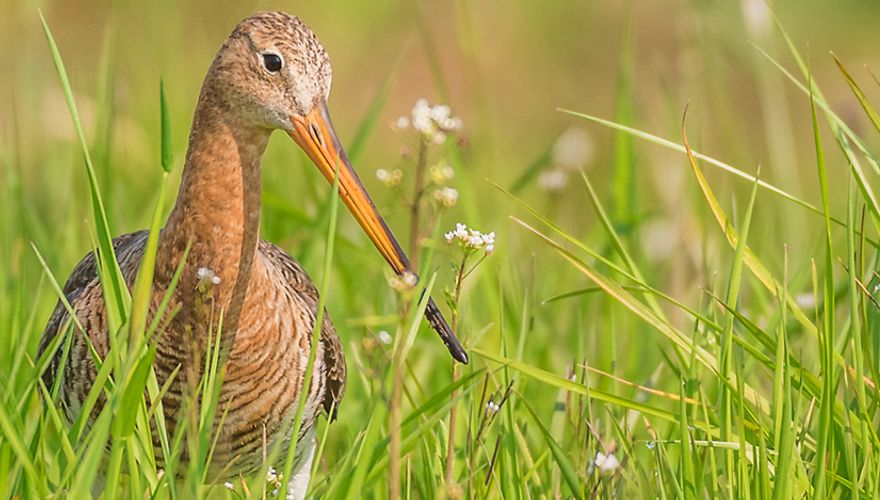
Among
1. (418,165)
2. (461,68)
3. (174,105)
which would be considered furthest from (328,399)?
(461,68)

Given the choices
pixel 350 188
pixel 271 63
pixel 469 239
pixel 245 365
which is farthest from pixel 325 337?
pixel 469 239

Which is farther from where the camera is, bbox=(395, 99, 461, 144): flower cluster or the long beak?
the long beak

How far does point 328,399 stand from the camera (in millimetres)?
3816

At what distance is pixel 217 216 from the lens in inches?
132

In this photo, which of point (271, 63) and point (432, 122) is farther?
point (271, 63)

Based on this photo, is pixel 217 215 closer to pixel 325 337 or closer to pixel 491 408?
pixel 325 337

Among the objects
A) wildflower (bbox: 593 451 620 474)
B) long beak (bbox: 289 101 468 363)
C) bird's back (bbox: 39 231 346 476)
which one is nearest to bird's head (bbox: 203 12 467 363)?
long beak (bbox: 289 101 468 363)

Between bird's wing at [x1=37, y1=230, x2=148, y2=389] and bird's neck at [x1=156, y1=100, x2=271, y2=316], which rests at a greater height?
bird's neck at [x1=156, y1=100, x2=271, y2=316]

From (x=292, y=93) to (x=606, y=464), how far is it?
3.64ft

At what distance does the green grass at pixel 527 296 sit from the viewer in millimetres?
2682

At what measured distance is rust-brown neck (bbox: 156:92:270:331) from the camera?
3.34 metres

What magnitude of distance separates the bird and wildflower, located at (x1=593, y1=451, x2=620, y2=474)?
21.4 inches

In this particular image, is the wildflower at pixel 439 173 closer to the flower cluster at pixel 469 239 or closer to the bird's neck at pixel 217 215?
the flower cluster at pixel 469 239

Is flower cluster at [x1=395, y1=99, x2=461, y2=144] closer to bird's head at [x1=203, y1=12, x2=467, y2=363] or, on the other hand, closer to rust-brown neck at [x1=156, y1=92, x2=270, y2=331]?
bird's head at [x1=203, y1=12, x2=467, y2=363]
